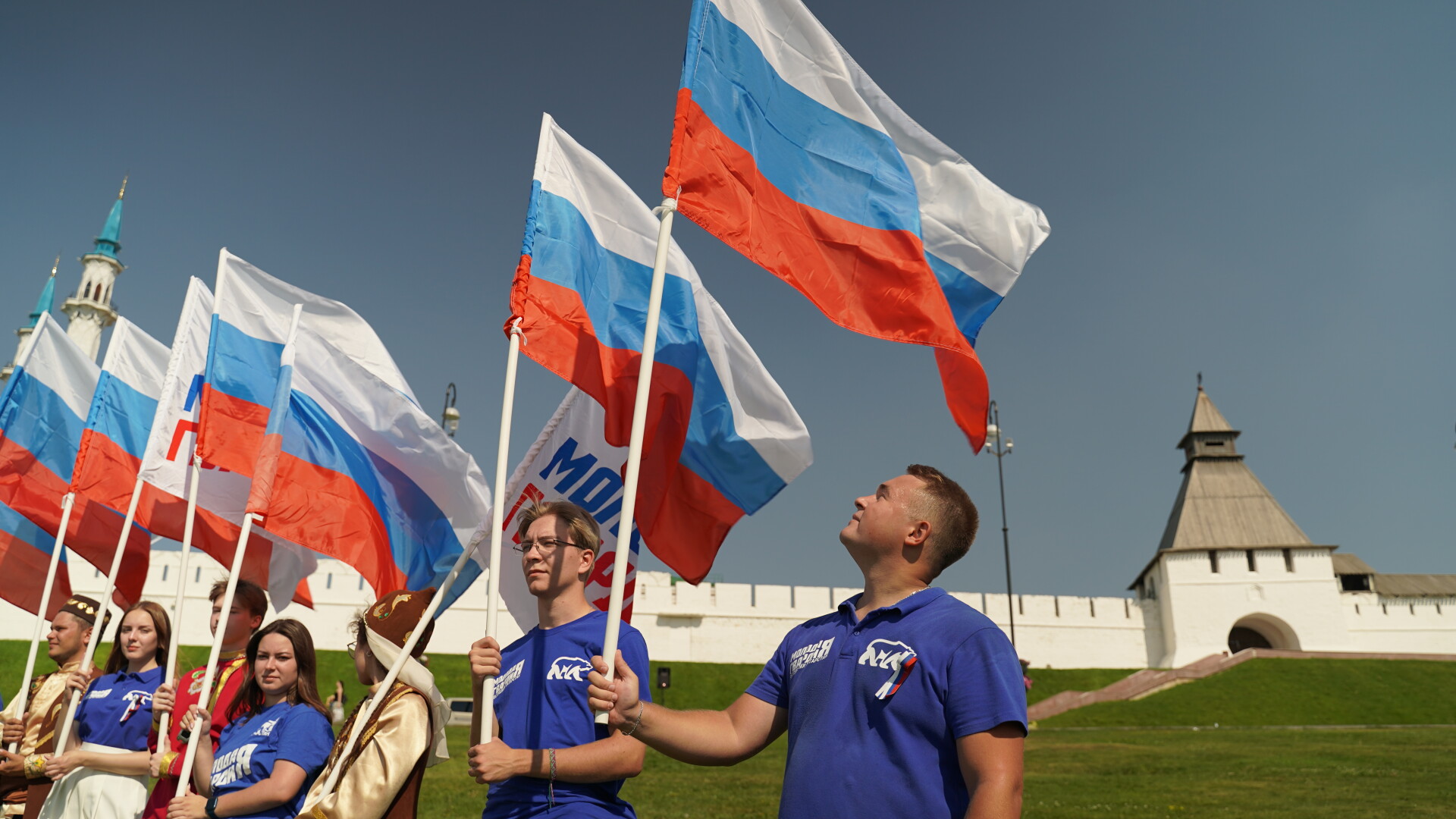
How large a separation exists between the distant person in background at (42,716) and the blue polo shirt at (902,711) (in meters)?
5.06

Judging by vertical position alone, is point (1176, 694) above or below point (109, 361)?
below

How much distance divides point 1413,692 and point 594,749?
129ft

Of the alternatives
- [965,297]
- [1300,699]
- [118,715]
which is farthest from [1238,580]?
[118,715]

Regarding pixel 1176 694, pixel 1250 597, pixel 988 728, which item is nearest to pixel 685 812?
pixel 988 728

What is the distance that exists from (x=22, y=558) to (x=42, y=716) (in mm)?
2891

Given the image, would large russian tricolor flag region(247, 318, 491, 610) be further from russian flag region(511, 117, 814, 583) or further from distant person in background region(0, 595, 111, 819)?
russian flag region(511, 117, 814, 583)

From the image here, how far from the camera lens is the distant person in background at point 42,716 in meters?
5.76

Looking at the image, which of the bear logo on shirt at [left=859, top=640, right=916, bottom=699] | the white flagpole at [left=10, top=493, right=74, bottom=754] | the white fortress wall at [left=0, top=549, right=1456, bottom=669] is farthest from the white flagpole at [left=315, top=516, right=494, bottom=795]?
the white fortress wall at [left=0, top=549, right=1456, bottom=669]

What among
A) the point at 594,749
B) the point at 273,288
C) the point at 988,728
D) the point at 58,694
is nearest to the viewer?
the point at 988,728

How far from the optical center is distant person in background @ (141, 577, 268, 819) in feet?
14.6

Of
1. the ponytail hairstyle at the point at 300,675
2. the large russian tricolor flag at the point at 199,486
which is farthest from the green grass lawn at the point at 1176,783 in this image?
the ponytail hairstyle at the point at 300,675

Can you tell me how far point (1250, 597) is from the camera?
47875 millimetres

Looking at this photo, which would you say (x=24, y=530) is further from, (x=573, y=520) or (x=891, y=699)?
(x=891, y=699)

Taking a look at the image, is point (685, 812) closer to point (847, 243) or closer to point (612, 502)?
point (612, 502)
